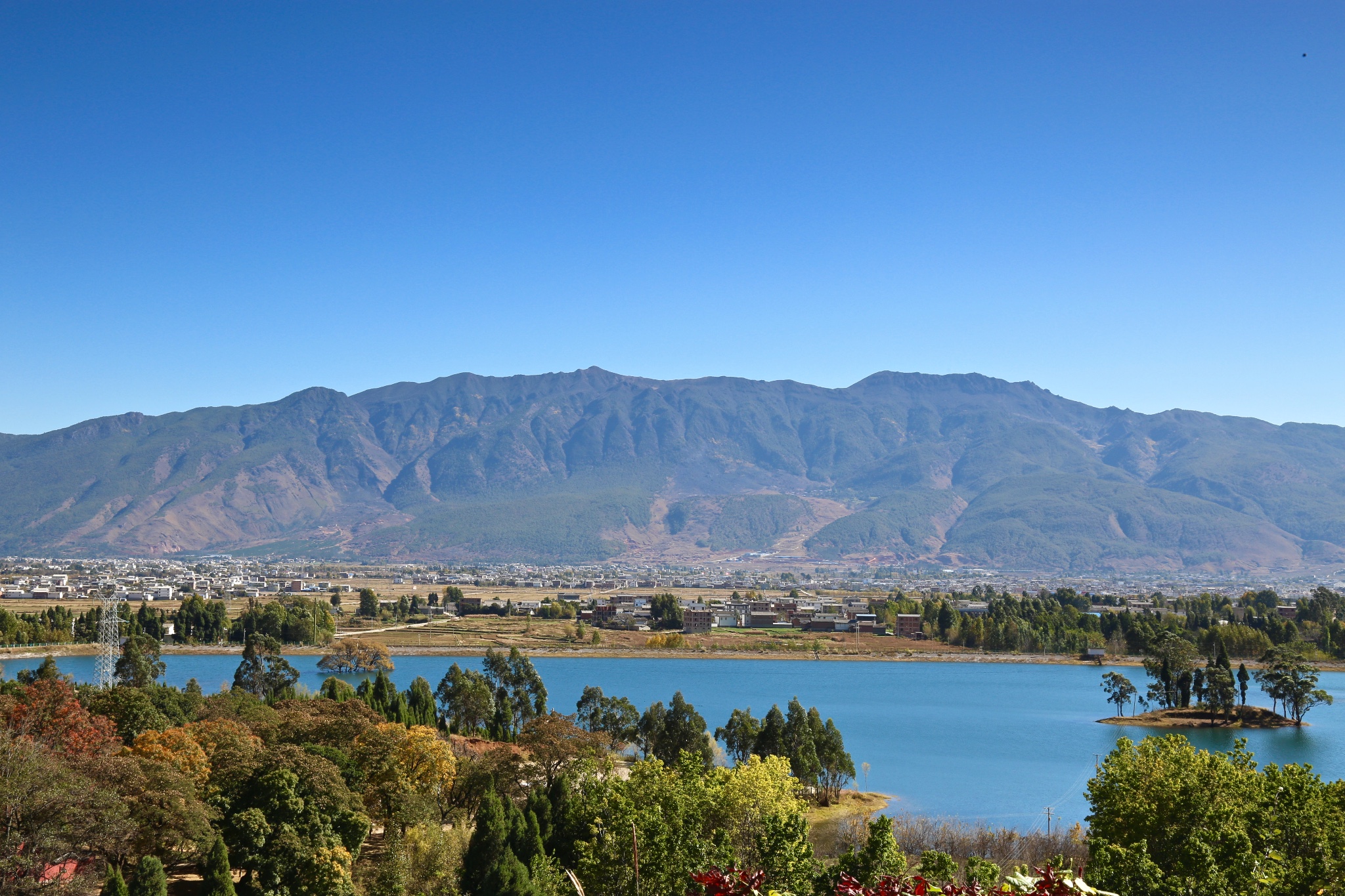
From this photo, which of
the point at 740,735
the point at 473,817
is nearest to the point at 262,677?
the point at 740,735

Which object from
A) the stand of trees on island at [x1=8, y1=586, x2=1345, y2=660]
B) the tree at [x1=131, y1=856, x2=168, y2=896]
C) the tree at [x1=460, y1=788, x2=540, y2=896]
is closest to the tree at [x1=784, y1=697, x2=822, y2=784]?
the tree at [x1=460, y1=788, x2=540, y2=896]

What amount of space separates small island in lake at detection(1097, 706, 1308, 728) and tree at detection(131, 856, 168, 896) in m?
48.5

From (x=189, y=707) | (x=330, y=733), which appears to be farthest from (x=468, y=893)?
(x=189, y=707)

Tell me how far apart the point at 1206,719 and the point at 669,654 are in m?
39.3

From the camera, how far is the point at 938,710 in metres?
60.0

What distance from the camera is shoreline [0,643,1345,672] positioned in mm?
78312

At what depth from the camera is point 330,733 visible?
2850 centimetres

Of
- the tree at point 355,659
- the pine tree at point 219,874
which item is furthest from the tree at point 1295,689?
the pine tree at point 219,874

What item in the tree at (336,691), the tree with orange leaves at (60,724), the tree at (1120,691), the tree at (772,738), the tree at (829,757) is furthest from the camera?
the tree at (1120,691)

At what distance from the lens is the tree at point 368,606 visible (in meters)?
104

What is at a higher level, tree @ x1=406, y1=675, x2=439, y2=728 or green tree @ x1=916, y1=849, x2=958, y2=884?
green tree @ x1=916, y1=849, x2=958, y2=884

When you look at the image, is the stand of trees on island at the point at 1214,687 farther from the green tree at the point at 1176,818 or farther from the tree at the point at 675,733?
the green tree at the point at 1176,818

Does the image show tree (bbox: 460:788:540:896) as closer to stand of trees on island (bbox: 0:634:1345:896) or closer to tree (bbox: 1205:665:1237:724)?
stand of trees on island (bbox: 0:634:1345:896)

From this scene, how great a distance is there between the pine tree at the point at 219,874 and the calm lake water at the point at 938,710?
23.6 metres
